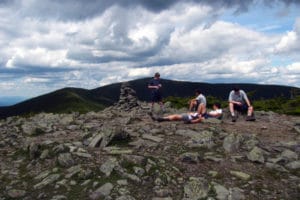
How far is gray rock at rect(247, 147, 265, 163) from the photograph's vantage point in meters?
15.0

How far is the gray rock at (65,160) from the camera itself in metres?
14.6

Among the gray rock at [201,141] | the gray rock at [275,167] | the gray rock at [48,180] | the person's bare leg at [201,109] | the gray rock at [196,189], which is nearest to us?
the gray rock at [196,189]

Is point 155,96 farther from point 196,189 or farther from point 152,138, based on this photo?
point 196,189

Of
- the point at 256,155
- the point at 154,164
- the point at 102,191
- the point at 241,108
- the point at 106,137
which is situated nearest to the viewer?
the point at 102,191

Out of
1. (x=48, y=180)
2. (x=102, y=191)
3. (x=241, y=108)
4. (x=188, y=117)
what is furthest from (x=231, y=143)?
(x=241, y=108)

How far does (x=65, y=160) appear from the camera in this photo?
14.8 metres

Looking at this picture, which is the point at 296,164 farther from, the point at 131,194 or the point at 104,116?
the point at 104,116

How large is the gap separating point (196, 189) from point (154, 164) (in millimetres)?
2041

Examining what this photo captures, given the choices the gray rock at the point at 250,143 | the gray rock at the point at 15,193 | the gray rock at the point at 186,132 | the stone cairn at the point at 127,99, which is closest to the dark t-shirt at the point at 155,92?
the gray rock at the point at 186,132

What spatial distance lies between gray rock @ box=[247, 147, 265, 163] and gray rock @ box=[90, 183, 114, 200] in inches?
231

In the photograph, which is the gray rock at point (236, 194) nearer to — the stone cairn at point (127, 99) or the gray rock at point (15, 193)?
the gray rock at point (15, 193)

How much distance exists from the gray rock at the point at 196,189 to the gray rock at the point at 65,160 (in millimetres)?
4684

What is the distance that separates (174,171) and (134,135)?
4836 millimetres

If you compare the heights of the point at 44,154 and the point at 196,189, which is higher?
the point at 44,154
